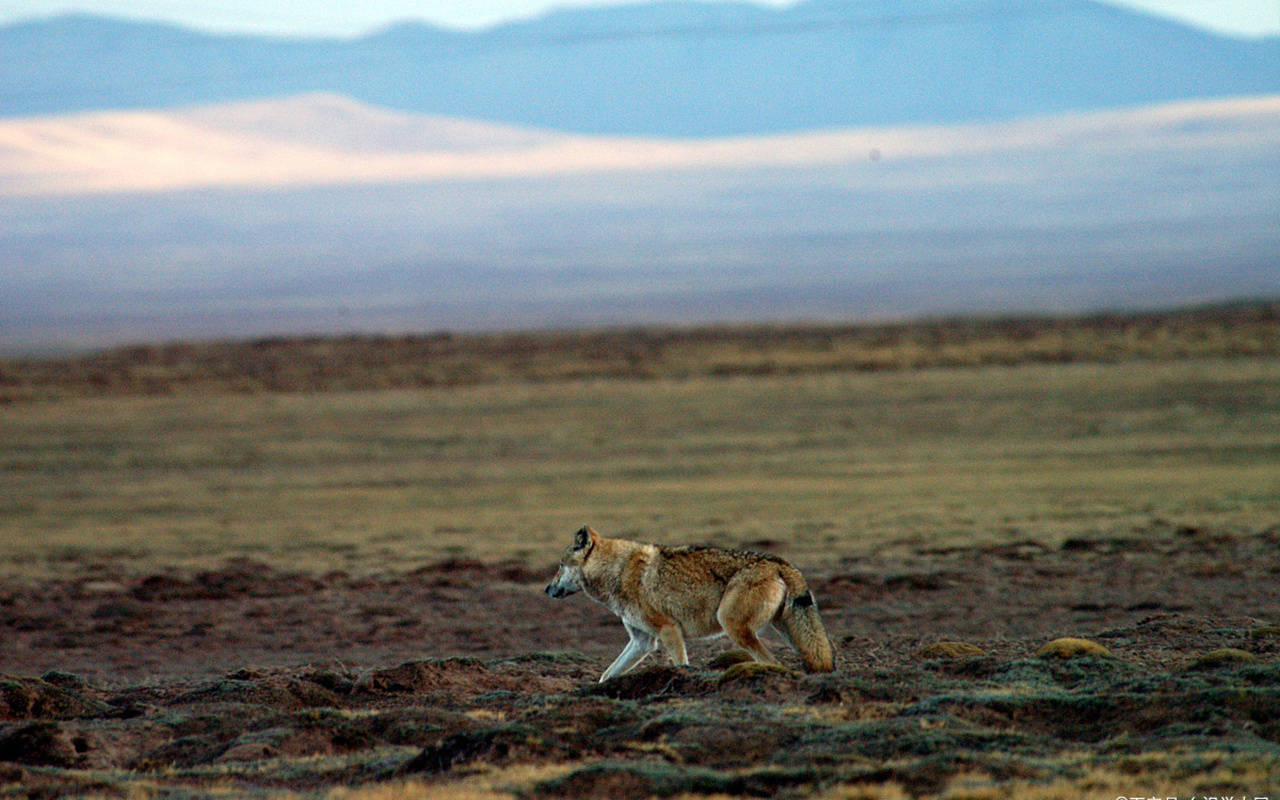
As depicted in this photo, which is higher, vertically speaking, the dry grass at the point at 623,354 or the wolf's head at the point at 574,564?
the dry grass at the point at 623,354

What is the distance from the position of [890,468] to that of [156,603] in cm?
1564

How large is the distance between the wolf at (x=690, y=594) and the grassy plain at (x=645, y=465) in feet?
27.5

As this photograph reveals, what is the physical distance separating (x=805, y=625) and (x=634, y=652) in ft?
4.36

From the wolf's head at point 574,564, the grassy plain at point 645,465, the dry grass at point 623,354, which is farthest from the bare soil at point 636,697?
the dry grass at point 623,354

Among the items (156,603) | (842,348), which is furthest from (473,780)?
(842,348)

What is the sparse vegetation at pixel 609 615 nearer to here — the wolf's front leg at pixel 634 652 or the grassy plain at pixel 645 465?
the grassy plain at pixel 645 465

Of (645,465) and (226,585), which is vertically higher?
(645,465)

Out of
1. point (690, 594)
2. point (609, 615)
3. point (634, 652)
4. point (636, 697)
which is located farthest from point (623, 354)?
point (636, 697)

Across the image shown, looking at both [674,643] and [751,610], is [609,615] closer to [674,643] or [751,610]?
[674,643]

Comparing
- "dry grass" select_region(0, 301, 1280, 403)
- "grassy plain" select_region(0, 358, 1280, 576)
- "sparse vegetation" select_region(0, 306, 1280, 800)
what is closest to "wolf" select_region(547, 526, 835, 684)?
"sparse vegetation" select_region(0, 306, 1280, 800)

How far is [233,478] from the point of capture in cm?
3000

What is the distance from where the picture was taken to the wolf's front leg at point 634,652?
406 inches

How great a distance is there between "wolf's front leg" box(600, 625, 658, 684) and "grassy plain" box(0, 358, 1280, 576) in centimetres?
854

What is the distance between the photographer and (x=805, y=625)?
998 centimetres
